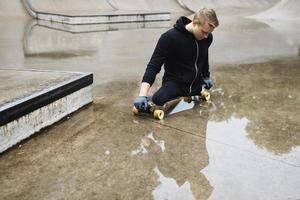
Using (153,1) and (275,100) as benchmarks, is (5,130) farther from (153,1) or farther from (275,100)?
(153,1)

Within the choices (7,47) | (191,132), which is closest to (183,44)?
Answer: (191,132)

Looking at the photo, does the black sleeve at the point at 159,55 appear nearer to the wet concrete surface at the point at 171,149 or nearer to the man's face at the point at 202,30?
the man's face at the point at 202,30

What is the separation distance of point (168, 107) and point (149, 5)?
57.5 feet

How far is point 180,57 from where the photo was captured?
4.46m

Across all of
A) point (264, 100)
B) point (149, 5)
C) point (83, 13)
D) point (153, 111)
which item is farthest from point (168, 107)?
point (149, 5)

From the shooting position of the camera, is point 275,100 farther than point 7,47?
No

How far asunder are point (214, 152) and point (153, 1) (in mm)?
19136

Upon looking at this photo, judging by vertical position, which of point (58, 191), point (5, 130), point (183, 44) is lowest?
point (58, 191)

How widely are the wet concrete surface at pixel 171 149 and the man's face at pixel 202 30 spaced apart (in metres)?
0.85

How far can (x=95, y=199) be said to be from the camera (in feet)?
9.09

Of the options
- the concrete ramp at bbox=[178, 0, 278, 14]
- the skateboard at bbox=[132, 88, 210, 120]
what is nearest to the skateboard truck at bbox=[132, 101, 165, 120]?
the skateboard at bbox=[132, 88, 210, 120]

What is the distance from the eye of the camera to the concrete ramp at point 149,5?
2023cm

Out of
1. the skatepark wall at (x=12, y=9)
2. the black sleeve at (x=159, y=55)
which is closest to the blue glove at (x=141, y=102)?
the black sleeve at (x=159, y=55)

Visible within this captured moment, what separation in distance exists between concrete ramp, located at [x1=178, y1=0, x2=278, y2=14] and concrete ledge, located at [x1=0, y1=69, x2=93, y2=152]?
17821mm
